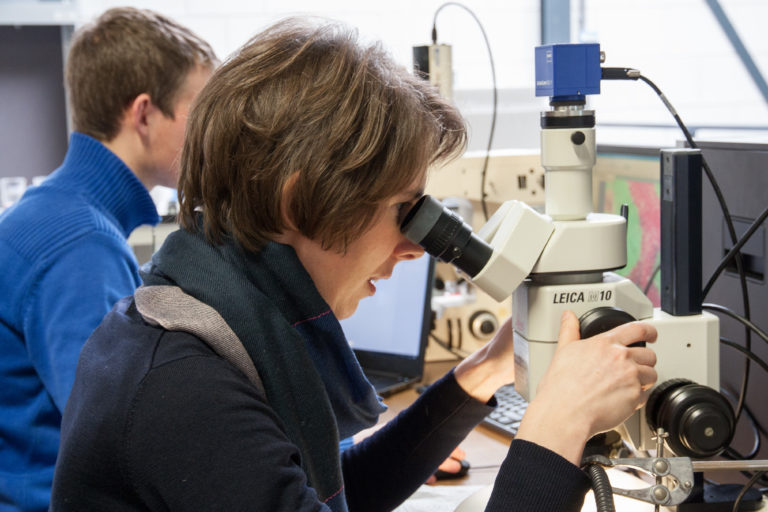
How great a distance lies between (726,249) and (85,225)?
1.09 m

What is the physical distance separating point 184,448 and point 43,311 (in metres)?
0.77

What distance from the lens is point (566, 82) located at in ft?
2.90

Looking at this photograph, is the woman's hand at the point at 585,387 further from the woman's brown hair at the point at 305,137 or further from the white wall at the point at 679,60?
the white wall at the point at 679,60

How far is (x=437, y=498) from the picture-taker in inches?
53.4

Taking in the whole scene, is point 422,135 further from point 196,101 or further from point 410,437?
point 410,437

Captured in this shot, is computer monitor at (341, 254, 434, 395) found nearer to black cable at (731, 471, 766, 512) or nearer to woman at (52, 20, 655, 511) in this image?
woman at (52, 20, 655, 511)

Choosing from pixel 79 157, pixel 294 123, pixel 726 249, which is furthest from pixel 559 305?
pixel 79 157

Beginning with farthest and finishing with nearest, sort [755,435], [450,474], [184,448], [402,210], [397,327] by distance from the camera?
[397,327], [450,474], [755,435], [402,210], [184,448]

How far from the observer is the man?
142 centimetres

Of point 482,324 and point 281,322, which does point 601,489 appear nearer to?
point 281,322

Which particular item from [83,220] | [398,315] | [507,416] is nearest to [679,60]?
[398,315]

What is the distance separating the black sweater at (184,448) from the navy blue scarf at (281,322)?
0.05 m

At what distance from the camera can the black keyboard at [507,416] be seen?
1645mm

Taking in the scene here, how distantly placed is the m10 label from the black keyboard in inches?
29.9
